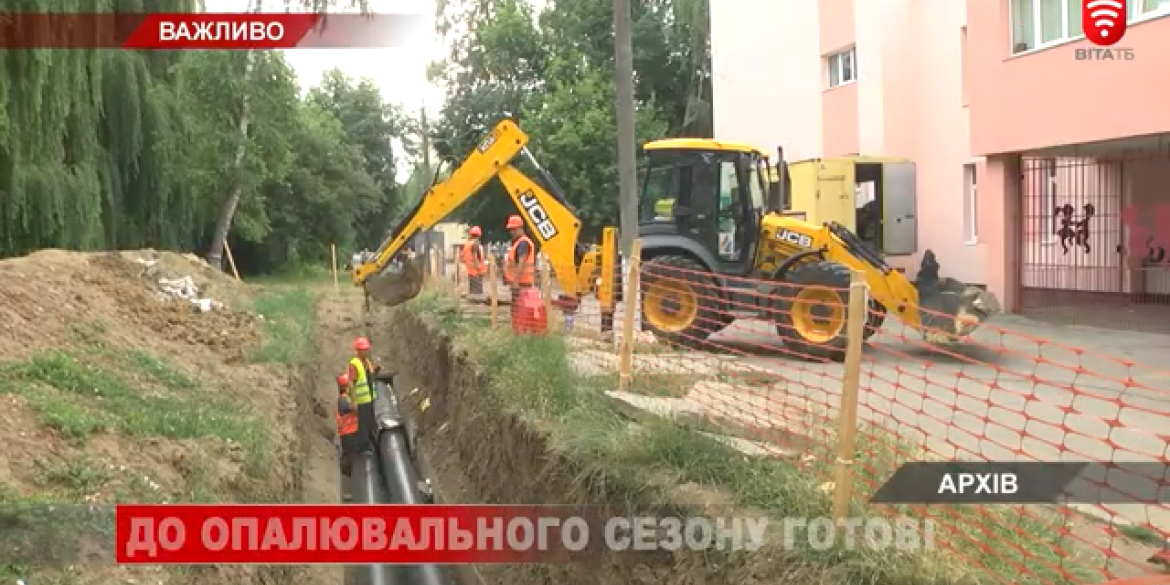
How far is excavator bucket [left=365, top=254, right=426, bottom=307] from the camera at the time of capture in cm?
1530

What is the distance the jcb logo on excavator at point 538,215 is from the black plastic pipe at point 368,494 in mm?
3435

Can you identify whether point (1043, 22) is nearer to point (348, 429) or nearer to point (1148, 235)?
point (1148, 235)

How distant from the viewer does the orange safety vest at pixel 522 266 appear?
12.1 m

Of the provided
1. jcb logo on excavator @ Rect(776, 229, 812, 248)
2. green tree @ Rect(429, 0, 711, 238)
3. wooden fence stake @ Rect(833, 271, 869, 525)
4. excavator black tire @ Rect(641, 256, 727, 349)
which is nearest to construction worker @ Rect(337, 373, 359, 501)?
excavator black tire @ Rect(641, 256, 727, 349)

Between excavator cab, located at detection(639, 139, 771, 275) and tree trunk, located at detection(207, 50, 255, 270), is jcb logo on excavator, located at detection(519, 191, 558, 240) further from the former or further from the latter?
tree trunk, located at detection(207, 50, 255, 270)

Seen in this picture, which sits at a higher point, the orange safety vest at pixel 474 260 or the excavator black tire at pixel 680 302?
the orange safety vest at pixel 474 260

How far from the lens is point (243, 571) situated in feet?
18.7

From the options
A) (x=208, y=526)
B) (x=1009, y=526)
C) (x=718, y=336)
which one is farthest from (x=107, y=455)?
(x=718, y=336)

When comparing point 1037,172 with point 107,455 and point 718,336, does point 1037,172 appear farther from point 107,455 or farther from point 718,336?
point 107,455

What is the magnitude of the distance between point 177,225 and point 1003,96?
17.7m

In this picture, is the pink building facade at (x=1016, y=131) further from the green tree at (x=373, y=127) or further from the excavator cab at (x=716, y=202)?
the green tree at (x=373, y=127)

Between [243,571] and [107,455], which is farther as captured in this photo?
[107,455]

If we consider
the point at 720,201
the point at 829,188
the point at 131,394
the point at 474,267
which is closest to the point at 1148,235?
the point at 829,188

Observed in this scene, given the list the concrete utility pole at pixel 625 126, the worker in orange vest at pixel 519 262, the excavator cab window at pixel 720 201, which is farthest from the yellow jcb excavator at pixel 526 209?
the excavator cab window at pixel 720 201
